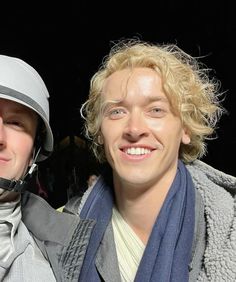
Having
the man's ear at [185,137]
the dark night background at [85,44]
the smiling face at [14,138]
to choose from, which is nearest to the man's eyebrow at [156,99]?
the man's ear at [185,137]

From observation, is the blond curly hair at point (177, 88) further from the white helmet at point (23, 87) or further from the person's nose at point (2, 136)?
the person's nose at point (2, 136)

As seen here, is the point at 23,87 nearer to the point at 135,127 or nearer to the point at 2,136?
the point at 2,136

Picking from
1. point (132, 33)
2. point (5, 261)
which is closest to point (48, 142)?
point (5, 261)

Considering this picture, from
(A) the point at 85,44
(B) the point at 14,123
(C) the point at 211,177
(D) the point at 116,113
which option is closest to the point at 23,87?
(B) the point at 14,123

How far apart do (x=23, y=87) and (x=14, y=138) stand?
15 centimetres

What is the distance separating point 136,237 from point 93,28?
2.20 meters

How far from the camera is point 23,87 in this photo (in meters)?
1.03

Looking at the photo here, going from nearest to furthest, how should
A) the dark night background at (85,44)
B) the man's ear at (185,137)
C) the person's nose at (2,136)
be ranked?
the person's nose at (2,136), the man's ear at (185,137), the dark night background at (85,44)

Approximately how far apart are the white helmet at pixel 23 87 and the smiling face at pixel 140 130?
0.70 ft

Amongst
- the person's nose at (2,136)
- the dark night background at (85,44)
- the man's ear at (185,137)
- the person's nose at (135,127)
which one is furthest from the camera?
the dark night background at (85,44)

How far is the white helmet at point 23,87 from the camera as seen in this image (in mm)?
984

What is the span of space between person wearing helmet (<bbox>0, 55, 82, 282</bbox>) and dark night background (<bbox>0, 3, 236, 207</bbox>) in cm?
118

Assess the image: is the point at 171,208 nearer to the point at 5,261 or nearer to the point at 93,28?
the point at 5,261

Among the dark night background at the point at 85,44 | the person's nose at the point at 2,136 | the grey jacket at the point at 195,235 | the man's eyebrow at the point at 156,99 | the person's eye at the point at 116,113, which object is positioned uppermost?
the dark night background at the point at 85,44
